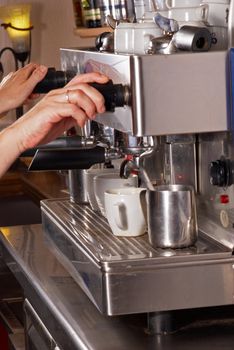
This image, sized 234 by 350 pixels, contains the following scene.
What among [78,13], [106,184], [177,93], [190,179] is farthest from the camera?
[78,13]

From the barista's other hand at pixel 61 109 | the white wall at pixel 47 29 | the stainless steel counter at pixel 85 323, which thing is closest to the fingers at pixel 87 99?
the barista's other hand at pixel 61 109

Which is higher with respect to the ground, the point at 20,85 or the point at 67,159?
the point at 20,85

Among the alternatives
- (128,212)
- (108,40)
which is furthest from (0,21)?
(128,212)

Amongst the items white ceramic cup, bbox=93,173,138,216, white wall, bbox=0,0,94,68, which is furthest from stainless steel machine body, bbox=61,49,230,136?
white wall, bbox=0,0,94,68

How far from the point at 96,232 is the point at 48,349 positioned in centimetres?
23

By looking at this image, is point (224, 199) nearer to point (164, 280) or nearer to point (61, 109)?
point (164, 280)

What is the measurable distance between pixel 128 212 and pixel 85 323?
0.60 ft

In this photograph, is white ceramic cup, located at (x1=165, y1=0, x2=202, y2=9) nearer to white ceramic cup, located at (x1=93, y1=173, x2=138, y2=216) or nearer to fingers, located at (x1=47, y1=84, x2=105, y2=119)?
fingers, located at (x1=47, y1=84, x2=105, y2=119)

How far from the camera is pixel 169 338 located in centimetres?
141

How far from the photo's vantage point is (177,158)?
1.51 metres

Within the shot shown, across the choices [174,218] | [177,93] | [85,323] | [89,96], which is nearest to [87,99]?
[89,96]

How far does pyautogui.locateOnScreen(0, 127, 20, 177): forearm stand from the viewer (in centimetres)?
144

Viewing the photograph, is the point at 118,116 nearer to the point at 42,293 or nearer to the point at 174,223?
the point at 174,223

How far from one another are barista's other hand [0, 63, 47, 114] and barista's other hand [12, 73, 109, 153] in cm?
25
